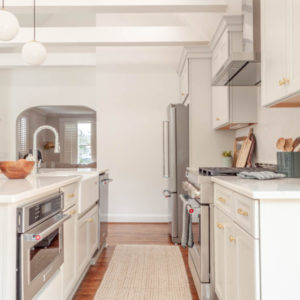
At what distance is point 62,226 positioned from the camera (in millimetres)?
1793

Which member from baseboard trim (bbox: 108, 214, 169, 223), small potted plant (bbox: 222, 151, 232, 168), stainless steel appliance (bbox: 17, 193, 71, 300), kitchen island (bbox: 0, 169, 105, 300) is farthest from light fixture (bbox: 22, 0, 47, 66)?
baseboard trim (bbox: 108, 214, 169, 223)

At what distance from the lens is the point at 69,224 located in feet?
6.55

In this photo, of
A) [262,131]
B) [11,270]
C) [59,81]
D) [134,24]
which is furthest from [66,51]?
[11,270]

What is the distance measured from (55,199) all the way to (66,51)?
4.42 m

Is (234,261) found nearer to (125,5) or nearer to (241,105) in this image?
(241,105)

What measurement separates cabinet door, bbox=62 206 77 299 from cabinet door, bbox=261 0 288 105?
5.00 ft

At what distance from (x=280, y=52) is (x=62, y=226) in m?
1.64

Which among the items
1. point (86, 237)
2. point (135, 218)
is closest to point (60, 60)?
point (135, 218)

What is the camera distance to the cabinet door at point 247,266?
126 centimetres

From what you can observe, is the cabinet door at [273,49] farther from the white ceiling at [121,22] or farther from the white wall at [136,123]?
the white wall at [136,123]

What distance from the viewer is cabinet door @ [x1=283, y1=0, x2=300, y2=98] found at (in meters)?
1.49

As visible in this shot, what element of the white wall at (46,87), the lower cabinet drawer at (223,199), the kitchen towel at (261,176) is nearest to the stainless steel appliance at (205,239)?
the lower cabinet drawer at (223,199)

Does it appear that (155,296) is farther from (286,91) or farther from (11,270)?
(286,91)

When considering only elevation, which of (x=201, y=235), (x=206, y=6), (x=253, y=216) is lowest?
(x=201, y=235)
